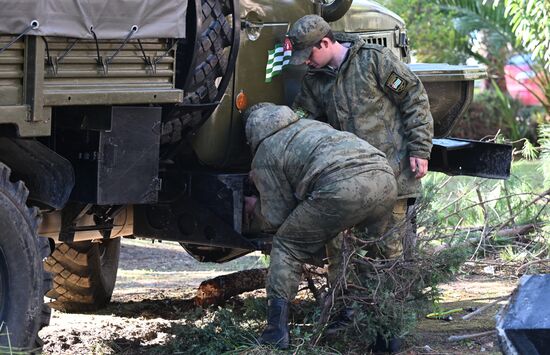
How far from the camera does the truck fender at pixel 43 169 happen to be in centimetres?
514

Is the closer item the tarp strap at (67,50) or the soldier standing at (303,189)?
the tarp strap at (67,50)

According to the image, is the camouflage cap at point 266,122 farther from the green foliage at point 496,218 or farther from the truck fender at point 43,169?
the green foliage at point 496,218

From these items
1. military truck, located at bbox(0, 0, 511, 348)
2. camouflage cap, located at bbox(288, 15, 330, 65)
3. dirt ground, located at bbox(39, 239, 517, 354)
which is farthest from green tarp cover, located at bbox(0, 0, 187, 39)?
dirt ground, located at bbox(39, 239, 517, 354)

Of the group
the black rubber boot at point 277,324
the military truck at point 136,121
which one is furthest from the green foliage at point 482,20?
the black rubber boot at point 277,324

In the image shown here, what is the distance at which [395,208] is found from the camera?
6.27 metres

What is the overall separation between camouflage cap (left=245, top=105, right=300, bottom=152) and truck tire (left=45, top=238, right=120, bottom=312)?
1.96m

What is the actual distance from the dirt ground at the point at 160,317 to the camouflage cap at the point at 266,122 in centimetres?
119

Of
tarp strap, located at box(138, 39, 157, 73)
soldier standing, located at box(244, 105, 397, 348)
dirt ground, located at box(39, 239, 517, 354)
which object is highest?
tarp strap, located at box(138, 39, 157, 73)

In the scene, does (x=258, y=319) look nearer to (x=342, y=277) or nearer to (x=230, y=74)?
(x=342, y=277)

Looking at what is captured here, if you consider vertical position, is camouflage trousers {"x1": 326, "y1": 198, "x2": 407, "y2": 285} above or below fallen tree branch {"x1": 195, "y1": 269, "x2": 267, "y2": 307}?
above

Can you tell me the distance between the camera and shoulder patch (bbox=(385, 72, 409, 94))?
20.0 ft

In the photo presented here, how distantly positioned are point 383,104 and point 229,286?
1858 millimetres

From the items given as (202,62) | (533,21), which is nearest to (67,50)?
(202,62)

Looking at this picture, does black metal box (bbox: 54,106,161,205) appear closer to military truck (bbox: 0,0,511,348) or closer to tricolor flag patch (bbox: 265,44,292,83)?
military truck (bbox: 0,0,511,348)
